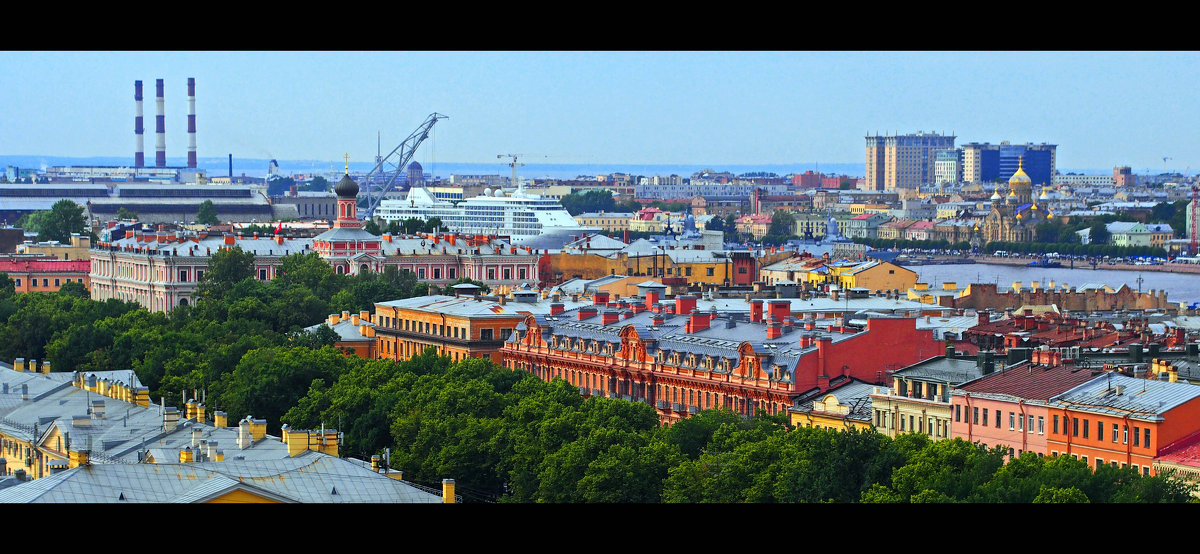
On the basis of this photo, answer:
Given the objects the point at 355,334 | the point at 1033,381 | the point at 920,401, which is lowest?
the point at 355,334

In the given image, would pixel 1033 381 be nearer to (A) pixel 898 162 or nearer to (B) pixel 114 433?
(B) pixel 114 433

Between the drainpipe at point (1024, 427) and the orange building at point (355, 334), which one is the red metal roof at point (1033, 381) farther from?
the orange building at point (355, 334)

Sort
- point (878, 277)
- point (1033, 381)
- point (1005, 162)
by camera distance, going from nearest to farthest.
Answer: point (1033, 381) → point (878, 277) → point (1005, 162)

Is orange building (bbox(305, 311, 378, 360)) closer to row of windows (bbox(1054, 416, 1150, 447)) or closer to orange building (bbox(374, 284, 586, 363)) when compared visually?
orange building (bbox(374, 284, 586, 363))

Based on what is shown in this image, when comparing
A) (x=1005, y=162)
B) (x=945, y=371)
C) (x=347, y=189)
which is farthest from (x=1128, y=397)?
(x=1005, y=162)

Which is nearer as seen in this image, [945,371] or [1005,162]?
[945,371]

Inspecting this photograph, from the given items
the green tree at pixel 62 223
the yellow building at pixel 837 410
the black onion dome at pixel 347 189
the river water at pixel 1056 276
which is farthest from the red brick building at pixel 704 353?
the river water at pixel 1056 276
